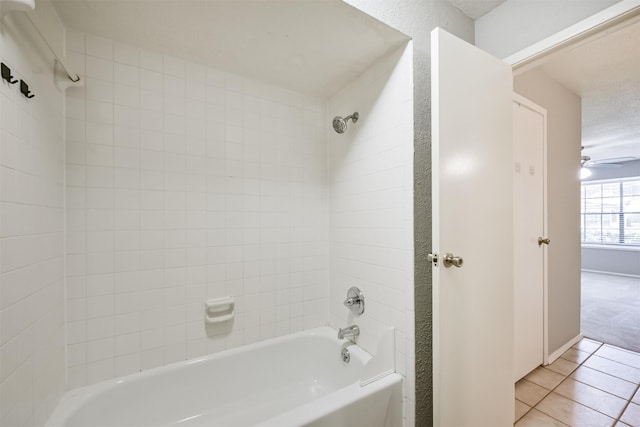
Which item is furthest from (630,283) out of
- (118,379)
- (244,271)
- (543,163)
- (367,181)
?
(118,379)

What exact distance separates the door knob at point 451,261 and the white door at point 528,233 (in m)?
1.19

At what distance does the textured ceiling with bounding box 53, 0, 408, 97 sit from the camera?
1.12 meters

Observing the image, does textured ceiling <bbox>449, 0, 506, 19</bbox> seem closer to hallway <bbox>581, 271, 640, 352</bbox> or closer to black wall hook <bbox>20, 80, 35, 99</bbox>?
black wall hook <bbox>20, 80, 35, 99</bbox>

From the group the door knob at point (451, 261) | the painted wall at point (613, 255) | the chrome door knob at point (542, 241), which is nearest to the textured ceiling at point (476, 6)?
the door knob at point (451, 261)

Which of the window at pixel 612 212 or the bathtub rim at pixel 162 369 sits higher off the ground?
the window at pixel 612 212

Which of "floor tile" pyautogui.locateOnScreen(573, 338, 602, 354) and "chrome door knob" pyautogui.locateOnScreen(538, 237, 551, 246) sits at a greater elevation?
"chrome door knob" pyautogui.locateOnScreen(538, 237, 551, 246)

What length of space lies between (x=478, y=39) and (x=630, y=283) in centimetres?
607

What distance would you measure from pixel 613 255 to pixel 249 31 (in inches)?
318

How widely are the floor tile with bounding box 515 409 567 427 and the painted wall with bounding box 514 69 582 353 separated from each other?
82 cm

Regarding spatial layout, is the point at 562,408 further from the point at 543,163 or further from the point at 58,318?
the point at 58,318

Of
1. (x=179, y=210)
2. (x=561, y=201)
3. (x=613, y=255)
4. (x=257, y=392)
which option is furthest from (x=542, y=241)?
(x=613, y=255)

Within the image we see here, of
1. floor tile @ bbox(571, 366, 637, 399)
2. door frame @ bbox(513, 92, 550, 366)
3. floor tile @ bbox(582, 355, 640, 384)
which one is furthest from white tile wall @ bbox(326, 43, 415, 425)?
floor tile @ bbox(582, 355, 640, 384)

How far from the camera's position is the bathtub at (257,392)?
1.15 meters

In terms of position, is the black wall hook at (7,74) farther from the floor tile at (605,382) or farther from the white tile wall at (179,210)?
the floor tile at (605,382)
